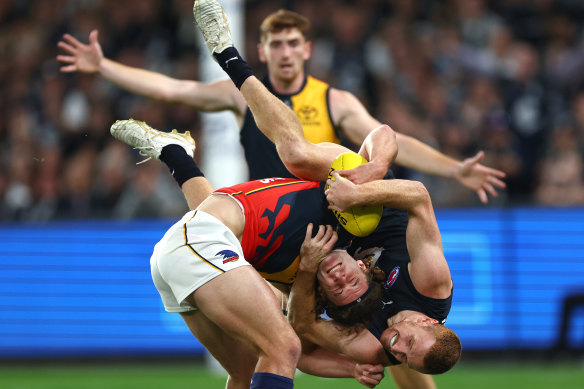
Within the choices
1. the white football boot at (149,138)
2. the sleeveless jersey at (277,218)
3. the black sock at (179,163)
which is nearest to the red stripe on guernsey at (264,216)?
the sleeveless jersey at (277,218)

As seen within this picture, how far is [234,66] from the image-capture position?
18.0ft

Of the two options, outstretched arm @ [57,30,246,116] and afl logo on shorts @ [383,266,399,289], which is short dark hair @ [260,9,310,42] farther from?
afl logo on shorts @ [383,266,399,289]

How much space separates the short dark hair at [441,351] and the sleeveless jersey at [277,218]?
0.93 metres

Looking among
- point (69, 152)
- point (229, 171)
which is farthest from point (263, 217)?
point (69, 152)

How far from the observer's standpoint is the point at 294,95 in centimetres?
718

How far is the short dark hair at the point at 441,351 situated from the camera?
17.1ft

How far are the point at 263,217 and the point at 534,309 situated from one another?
5.41 metres

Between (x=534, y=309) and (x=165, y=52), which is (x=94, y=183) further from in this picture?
(x=534, y=309)

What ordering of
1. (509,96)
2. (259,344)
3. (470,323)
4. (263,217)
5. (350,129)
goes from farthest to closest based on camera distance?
(509,96), (470,323), (350,129), (263,217), (259,344)

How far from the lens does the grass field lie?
865 centimetres

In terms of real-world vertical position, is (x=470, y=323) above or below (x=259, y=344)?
below

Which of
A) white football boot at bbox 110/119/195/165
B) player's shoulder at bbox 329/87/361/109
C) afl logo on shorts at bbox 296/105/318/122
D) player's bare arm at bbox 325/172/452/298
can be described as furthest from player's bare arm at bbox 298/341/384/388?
player's shoulder at bbox 329/87/361/109

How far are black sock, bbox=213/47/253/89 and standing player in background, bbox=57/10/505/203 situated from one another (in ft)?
4.86

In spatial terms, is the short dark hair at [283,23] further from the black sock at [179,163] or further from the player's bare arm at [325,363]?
the player's bare arm at [325,363]
